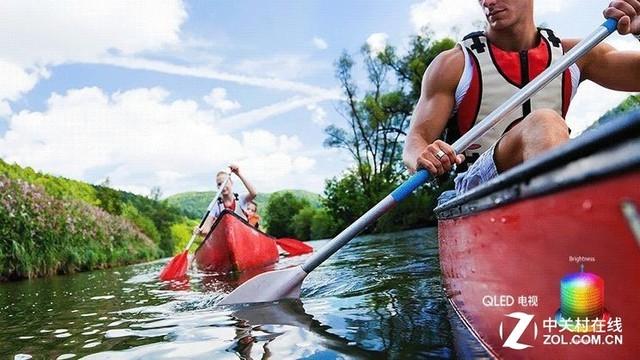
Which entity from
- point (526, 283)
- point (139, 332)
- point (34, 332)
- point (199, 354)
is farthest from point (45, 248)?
point (526, 283)

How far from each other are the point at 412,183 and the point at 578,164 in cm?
166

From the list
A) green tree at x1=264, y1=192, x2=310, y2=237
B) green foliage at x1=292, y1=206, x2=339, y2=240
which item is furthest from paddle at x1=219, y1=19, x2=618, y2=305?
green tree at x1=264, y1=192, x2=310, y2=237

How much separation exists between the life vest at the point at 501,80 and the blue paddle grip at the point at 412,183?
0.33 meters

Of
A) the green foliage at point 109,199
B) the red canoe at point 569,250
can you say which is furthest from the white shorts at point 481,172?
the green foliage at point 109,199

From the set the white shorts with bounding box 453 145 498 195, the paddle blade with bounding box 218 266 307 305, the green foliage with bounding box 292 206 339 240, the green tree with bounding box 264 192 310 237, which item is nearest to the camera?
the white shorts with bounding box 453 145 498 195

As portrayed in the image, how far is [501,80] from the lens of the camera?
250 centimetres

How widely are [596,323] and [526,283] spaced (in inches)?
9.3

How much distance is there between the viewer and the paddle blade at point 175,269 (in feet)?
22.5

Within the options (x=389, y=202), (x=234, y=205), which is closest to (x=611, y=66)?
(x=389, y=202)

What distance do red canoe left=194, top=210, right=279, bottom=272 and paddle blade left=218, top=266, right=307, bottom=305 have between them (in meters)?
3.59

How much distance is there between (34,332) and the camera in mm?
3123

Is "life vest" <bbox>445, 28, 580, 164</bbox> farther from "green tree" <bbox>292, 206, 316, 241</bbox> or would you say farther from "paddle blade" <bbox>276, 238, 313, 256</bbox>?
"green tree" <bbox>292, 206, 316, 241</bbox>

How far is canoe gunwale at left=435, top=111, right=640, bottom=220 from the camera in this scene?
0.72 m

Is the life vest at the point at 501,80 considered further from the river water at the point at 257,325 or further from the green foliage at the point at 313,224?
the green foliage at the point at 313,224
